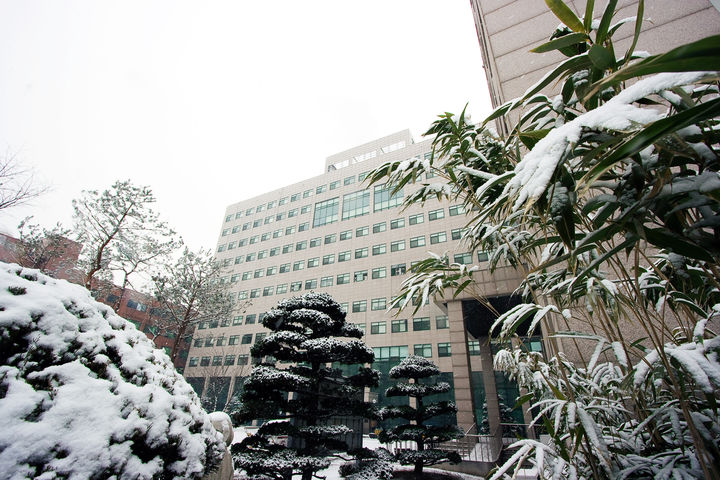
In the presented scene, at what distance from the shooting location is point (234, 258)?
35.2 meters

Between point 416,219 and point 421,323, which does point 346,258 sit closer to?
point 416,219

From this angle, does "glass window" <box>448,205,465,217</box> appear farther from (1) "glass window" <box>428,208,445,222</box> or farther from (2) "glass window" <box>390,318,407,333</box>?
(2) "glass window" <box>390,318,407,333</box>

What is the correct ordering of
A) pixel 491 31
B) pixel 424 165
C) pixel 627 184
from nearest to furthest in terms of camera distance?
pixel 627 184, pixel 424 165, pixel 491 31

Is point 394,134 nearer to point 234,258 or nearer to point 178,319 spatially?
point 234,258

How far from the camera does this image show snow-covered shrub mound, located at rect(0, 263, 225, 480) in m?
1.32

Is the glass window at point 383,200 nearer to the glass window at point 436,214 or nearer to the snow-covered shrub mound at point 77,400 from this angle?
the glass window at point 436,214

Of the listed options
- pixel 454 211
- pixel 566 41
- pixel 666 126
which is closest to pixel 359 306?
pixel 454 211

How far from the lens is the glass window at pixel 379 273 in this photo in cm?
2527

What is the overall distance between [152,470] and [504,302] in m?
13.5

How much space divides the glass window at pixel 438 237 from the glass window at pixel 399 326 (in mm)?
6666

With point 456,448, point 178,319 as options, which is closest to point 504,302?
point 456,448

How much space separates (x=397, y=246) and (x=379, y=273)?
2783mm

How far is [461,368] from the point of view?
11844mm

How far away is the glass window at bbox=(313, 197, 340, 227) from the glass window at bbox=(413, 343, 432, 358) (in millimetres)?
14758
